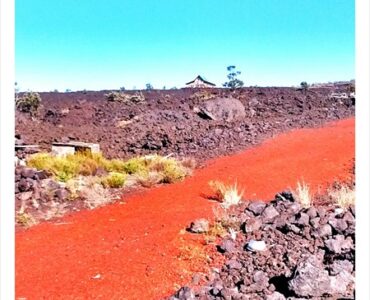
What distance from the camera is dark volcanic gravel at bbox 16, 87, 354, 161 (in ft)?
19.5

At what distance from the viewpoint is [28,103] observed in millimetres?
8445

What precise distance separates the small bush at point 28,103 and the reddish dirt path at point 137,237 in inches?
176

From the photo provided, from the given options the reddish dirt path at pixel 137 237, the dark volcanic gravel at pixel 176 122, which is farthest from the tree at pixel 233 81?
the reddish dirt path at pixel 137 237

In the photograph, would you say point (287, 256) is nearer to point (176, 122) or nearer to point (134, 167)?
point (134, 167)

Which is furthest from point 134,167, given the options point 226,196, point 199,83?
point 199,83

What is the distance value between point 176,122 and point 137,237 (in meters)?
5.16

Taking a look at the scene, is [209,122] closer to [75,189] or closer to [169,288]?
[75,189]

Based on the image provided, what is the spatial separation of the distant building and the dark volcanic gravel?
247 centimetres

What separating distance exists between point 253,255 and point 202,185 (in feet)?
5.80

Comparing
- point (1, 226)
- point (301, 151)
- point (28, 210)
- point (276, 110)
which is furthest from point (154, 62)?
point (276, 110)

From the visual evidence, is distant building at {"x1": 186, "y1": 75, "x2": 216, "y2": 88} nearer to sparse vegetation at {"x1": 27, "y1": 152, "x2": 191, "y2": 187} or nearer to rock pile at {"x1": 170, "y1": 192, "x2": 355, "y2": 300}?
sparse vegetation at {"x1": 27, "y1": 152, "x2": 191, "y2": 187}

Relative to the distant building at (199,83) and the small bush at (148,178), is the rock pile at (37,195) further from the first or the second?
the distant building at (199,83)

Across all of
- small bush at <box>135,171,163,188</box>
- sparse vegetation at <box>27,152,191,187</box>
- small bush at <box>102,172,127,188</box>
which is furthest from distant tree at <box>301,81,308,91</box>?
small bush at <box>102,172,127,188</box>

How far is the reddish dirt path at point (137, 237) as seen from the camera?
6.79 feet
